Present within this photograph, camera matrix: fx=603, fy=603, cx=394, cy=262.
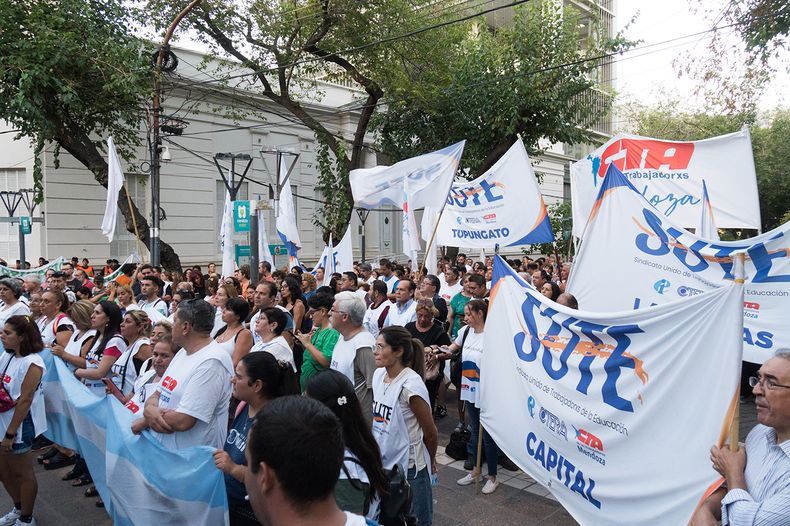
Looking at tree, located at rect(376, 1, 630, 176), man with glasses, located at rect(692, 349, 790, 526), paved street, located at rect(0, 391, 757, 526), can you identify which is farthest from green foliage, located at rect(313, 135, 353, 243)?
man with glasses, located at rect(692, 349, 790, 526)

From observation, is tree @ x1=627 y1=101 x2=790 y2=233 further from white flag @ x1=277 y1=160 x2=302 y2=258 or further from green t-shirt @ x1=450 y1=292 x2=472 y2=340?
green t-shirt @ x1=450 y1=292 x2=472 y2=340

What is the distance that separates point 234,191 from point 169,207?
872 cm

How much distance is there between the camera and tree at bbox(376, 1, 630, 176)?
1853 cm

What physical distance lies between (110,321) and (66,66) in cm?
1220

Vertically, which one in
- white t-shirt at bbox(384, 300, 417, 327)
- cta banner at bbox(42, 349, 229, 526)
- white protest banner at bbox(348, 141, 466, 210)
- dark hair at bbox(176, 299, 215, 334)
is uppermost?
white protest banner at bbox(348, 141, 466, 210)

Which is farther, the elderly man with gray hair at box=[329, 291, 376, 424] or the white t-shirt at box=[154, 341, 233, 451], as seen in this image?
the elderly man with gray hair at box=[329, 291, 376, 424]

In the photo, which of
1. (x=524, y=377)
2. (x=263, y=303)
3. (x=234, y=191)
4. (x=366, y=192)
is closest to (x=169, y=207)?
(x=234, y=191)

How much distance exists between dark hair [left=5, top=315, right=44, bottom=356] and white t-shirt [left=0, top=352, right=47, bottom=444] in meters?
0.05

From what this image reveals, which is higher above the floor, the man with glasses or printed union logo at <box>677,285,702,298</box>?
printed union logo at <box>677,285,702,298</box>

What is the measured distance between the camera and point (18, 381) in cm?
452

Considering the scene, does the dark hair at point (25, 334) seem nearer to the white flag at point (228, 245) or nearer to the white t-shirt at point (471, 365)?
the white t-shirt at point (471, 365)

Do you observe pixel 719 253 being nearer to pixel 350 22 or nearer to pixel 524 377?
pixel 524 377

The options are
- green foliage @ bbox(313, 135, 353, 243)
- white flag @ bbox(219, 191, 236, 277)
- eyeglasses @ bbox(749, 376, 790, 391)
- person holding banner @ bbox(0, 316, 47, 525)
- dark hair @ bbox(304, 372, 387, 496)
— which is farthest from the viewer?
green foliage @ bbox(313, 135, 353, 243)

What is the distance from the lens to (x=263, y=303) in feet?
19.6
